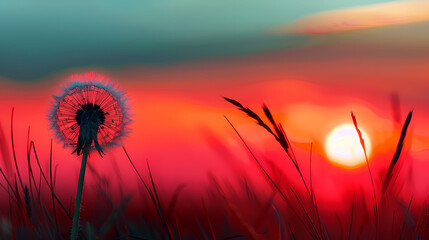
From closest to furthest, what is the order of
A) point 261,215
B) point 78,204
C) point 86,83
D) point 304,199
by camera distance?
point 78,204 < point 261,215 < point 304,199 < point 86,83

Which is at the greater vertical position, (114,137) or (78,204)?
(114,137)

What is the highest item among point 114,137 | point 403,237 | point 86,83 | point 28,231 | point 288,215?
point 86,83

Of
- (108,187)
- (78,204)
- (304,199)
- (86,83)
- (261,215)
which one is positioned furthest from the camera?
(108,187)

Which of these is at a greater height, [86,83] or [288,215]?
[86,83]

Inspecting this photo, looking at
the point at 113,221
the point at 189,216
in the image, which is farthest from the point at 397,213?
the point at 113,221

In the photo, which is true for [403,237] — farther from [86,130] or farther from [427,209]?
[86,130]

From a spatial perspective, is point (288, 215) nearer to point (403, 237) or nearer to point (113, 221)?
point (403, 237)

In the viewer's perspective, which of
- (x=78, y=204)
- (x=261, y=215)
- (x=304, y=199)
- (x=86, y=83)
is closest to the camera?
(x=78, y=204)

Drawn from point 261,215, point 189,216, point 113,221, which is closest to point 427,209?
point 261,215

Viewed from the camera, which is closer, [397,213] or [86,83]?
[397,213]
